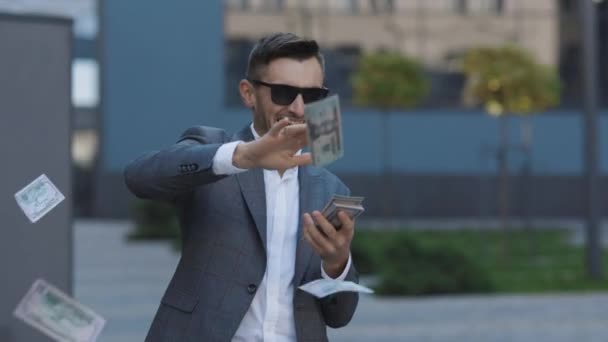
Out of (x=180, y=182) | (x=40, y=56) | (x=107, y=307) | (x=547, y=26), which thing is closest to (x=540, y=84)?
(x=107, y=307)

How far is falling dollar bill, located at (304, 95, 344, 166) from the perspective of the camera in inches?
97.7

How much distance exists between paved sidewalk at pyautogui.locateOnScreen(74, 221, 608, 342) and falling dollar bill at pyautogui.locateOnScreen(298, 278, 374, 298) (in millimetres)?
6542

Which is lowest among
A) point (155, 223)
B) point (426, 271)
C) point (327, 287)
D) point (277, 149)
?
point (155, 223)

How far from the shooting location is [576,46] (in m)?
26.6

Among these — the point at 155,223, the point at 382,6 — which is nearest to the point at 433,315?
the point at 155,223

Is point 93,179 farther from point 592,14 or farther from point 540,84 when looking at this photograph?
point 592,14

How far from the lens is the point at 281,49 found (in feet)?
9.52

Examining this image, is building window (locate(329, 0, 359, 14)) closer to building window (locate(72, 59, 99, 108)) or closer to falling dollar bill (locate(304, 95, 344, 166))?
building window (locate(72, 59, 99, 108))

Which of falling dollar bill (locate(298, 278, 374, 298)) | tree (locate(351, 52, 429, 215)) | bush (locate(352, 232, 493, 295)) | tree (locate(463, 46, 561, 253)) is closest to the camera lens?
falling dollar bill (locate(298, 278, 374, 298))

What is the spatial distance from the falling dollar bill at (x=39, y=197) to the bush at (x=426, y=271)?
9241 mm

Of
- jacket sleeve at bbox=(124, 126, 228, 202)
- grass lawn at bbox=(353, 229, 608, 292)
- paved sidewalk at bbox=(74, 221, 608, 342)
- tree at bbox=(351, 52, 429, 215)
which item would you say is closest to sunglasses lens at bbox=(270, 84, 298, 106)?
jacket sleeve at bbox=(124, 126, 228, 202)

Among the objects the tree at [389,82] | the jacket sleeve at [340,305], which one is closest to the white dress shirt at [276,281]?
the jacket sleeve at [340,305]

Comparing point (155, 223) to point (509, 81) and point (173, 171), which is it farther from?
point (173, 171)

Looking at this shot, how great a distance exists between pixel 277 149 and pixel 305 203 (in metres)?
0.46
